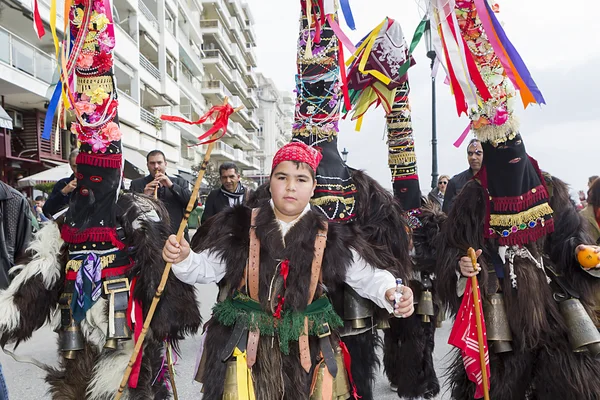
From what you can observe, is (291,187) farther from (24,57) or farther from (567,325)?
(24,57)

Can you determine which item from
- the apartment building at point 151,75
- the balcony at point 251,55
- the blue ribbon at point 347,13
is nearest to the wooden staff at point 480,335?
the blue ribbon at point 347,13

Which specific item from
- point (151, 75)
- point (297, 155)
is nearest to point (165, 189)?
point (297, 155)

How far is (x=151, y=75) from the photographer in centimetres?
2203

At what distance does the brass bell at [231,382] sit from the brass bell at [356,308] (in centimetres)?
72

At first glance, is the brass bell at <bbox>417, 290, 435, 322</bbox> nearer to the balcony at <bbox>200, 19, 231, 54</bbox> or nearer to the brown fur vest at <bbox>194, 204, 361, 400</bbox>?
the brown fur vest at <bbox>194, 204, 361, 400</bbox>

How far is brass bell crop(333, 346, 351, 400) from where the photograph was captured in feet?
7.13

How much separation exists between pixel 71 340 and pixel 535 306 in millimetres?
2357

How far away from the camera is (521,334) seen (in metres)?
2.30

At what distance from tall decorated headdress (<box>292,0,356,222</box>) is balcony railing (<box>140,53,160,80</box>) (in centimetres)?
2025

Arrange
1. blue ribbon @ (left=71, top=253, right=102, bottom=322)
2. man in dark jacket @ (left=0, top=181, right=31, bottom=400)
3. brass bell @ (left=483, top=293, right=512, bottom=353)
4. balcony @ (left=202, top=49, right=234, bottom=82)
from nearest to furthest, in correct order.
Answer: brass bell @ (left=483, top=293, right=512, bottom=353), blue ribbon @ (left=71, top=253, right=102, bottom=322), man in dark jacket @ (left=0, top=181, right=31, bottom=400), balcony @ (left=202, top=49, right=234, bottom=82)

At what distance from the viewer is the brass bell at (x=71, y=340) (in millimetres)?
2414

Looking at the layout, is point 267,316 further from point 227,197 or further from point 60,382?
point 227,197

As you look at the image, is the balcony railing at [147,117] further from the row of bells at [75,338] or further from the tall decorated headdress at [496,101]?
the tall decorated headdress at [496,101]

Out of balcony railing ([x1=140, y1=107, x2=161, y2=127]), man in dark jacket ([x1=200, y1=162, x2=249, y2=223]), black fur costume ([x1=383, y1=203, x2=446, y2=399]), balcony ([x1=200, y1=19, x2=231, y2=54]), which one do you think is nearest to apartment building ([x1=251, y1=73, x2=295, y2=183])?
balcony ([x1=200, y1=19, x2=231, y2=54])
